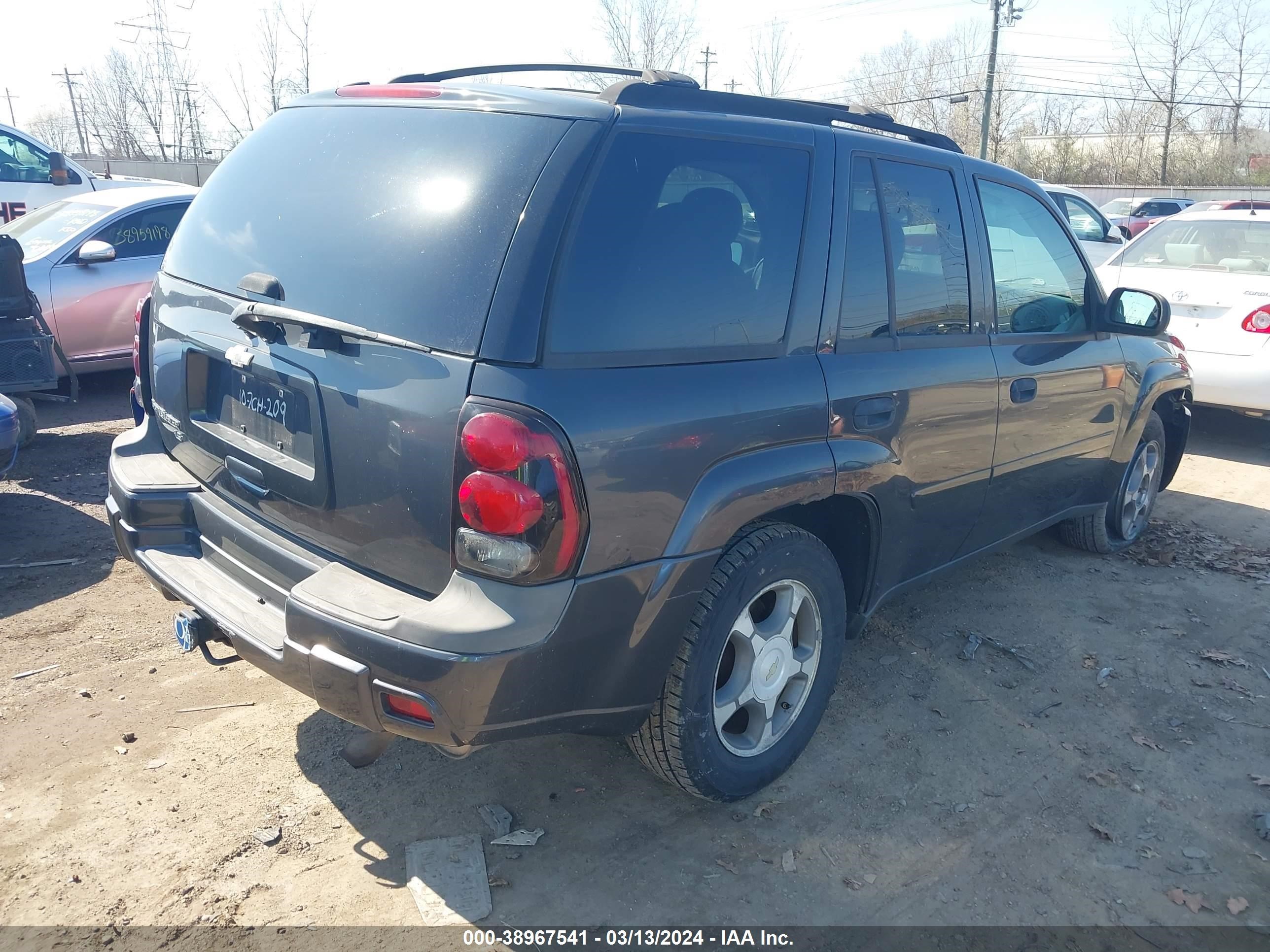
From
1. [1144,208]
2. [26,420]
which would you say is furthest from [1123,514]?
[1144,208]

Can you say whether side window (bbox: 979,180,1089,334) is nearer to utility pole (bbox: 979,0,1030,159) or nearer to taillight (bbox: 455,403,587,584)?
taillight (bbox: 455,403,587,584)

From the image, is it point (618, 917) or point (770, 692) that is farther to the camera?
point (770, 692)

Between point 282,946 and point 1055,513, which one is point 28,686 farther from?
point 1055,513

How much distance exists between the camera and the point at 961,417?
347cm

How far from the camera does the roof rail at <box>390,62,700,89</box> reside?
279cm

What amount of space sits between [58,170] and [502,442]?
10610mm

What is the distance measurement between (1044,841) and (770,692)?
0.92 m

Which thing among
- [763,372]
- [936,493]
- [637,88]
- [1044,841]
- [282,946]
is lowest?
[1044,841]

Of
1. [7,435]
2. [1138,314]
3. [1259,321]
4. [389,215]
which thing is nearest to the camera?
[389,215]

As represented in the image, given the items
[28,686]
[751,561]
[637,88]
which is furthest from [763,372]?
[28,686]

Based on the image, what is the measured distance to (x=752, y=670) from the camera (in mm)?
2932

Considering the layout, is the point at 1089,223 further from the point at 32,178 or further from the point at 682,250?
the point at 32,178

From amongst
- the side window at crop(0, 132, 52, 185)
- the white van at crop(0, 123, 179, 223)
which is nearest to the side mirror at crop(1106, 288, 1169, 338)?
the white van at crop(0, 123, 179, 223)

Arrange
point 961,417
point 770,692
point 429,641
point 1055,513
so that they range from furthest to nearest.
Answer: point 1055,513
point 961,417
point 770,692
point 429,641
